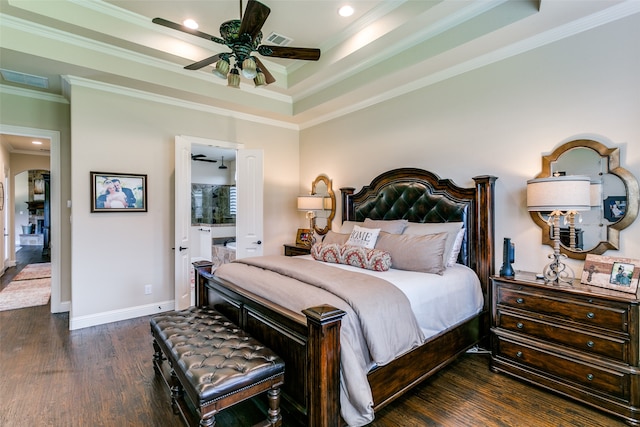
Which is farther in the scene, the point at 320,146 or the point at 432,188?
the point at 320,146

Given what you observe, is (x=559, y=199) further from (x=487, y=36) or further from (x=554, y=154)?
(x=487, y=36)

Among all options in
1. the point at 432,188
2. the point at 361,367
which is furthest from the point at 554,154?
the point at 361,367

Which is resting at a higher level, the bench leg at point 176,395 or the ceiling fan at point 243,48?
the ceiling fan at point 243,48

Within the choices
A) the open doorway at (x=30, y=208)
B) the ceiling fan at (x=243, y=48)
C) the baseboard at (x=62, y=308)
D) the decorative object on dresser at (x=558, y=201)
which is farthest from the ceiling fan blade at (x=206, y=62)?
the open doorway at (x=30, y=208)

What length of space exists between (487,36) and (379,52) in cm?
110

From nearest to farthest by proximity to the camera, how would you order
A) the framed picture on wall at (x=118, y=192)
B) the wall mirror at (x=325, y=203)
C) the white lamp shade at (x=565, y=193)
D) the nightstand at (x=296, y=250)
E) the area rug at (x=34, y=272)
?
the white lamp shade at (x=565, y=193), the framed picture on wall at (x=118, y=192), the nightstand at (x=296, y=250), the wall mirror at (x=325, y=203), the area rug at (x=34, y=272)

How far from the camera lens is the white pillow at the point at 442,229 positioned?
290 cm

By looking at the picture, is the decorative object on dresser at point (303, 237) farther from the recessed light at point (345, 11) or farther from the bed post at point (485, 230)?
the recessed light at point (345, 11)

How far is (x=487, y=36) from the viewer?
9.13 ft

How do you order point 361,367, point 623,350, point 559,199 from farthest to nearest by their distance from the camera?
1. point 559,199
2. point 623,350
3. point 361,367

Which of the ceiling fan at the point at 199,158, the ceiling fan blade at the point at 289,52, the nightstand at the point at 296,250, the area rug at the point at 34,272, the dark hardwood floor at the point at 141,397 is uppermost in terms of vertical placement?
the ceiling fan at the point at 199,158

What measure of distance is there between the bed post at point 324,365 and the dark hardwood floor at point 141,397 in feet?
1.91

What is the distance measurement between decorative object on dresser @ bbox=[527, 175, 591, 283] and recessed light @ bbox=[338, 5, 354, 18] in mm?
2365

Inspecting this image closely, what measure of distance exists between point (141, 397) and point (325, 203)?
10.8ft
